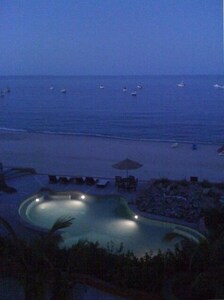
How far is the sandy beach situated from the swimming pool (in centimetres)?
431

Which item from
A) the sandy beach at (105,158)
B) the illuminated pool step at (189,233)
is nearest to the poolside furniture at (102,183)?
the sandy beach at (105,158)

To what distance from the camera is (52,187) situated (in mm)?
12523

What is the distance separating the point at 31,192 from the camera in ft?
39.2

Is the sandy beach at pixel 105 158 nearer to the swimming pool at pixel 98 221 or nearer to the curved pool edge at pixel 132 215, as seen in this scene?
the curved pool edge at pixel 132 215

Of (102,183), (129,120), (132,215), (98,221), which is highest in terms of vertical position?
(102,183)

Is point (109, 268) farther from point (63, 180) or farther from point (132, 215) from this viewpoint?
point (63, 180)

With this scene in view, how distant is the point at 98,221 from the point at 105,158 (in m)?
9.63

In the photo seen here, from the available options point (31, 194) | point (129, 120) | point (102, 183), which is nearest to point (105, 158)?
point (102, 183)

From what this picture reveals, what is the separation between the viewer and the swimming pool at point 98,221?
8.99 meters

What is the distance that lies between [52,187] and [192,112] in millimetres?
33700

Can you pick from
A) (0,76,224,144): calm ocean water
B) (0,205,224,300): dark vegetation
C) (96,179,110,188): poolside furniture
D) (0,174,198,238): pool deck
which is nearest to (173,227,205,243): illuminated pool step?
(0,174,198,238): pool deck

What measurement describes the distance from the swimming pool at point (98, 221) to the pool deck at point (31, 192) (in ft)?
0.51

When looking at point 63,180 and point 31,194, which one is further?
point 63,180

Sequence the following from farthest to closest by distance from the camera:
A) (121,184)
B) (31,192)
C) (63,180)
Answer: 1. (63,180)
2. (121,184)
3. (31,192)
